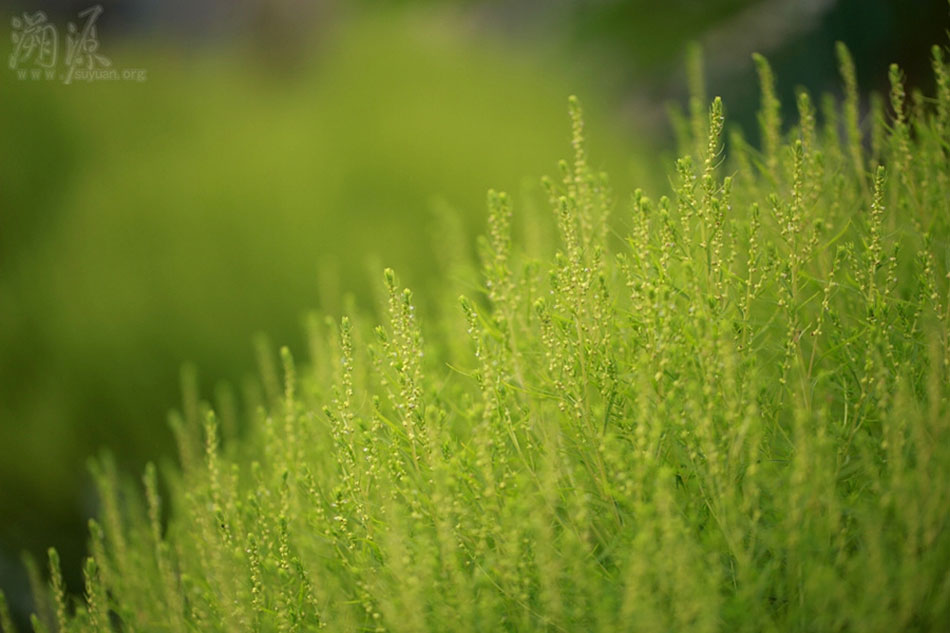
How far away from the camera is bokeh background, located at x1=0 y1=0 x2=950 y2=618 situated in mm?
5137

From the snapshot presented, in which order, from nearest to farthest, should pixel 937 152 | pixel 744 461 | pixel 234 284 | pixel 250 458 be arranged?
pixel 744 461
pixel 937 152
pixel 250 458
pixel 234 284

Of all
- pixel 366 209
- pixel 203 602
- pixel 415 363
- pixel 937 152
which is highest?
pixel 366 209

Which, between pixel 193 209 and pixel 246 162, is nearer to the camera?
pixel 193 209

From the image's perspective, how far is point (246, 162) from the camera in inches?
259

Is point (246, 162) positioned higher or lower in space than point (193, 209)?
higher

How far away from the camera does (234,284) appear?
5871mm

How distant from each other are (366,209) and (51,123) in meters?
2.76

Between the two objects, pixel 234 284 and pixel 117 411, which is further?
pixel 234 284

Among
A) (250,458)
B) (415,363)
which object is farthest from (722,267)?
(250,458)

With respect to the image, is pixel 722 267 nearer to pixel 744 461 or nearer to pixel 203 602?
pixel 744 461

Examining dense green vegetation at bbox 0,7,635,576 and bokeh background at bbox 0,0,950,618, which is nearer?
bokeh background at bbox 0,0,950,618

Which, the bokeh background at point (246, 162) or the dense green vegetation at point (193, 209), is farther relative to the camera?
the dense green vegetation at point (193, 209)

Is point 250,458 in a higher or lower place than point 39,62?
lower

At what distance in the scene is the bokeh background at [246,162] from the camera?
514cm
